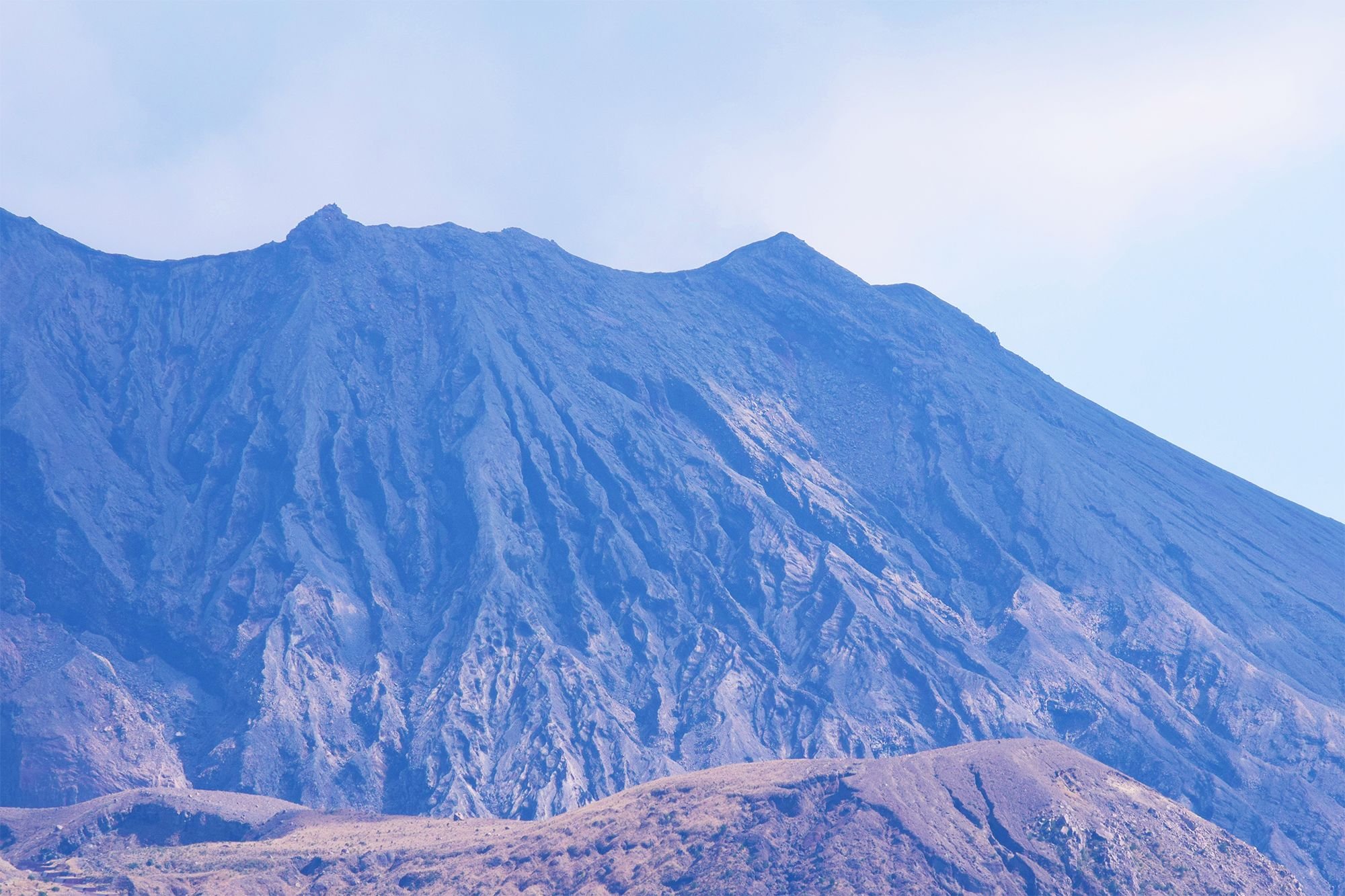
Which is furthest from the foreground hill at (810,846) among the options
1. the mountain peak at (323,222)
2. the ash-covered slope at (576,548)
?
the mountain peak at (323,222)

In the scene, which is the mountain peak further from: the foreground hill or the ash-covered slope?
the foreground hill

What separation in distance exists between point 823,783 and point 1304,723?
5779 cm

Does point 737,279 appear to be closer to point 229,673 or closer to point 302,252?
point 302,252

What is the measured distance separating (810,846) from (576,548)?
69.1 metres

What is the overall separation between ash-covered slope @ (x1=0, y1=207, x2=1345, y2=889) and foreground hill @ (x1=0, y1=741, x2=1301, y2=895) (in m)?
25.4

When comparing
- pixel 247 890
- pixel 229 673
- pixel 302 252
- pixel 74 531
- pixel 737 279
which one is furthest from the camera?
pixel 737 279

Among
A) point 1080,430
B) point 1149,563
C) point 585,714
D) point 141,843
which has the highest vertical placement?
point 1080,430

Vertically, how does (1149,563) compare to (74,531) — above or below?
above

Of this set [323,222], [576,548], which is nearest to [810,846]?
[576,548]

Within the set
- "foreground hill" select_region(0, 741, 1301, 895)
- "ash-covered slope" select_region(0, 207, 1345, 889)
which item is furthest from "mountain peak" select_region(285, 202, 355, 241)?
"foreground hill" select_region(0, 741, 1301, 895)

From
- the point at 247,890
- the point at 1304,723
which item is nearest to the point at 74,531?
the point at 247,890

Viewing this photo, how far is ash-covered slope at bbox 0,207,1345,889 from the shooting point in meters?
118

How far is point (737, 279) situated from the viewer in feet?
621

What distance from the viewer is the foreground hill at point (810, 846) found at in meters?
76.6
